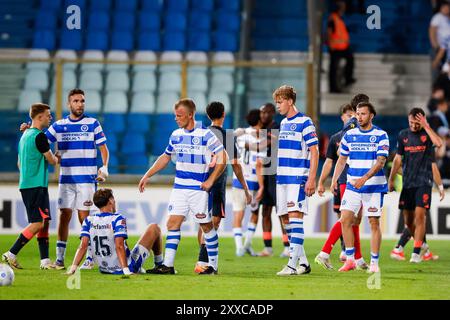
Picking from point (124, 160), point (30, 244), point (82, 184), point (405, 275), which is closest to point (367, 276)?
point (405, 275)

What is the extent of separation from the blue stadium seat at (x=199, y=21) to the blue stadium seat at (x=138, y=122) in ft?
13.1

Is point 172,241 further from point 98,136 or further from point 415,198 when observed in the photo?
point 415,198

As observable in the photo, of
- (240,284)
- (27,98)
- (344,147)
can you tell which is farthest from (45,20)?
(240,284)

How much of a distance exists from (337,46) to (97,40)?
4730 mm

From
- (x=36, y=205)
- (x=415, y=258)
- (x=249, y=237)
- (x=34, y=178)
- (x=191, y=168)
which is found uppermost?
(x=191, y=168)

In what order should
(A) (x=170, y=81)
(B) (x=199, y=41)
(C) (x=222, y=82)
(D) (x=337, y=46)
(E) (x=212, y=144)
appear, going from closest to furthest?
(E) (x=212, y=144)
(C) (x=222, y=82)
(A) (x=170, y=81)
(D) (x=337, y=46)
(B) (x=199, y=41)

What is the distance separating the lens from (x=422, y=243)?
14211mm

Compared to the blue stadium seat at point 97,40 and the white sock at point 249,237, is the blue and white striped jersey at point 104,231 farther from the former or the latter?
the blue stadium seat at point 97,40

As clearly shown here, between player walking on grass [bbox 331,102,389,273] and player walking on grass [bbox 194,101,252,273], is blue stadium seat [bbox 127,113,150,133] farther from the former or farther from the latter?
player walking on grass [bbox 331,102,389,273]

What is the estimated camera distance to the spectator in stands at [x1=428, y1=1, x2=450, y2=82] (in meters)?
21.8

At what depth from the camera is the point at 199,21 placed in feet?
74.3

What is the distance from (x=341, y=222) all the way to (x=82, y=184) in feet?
9.30

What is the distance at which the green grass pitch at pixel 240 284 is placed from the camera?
9.64 m
